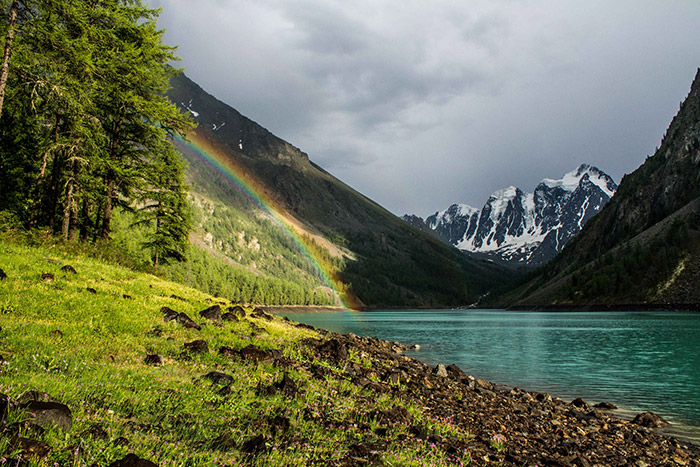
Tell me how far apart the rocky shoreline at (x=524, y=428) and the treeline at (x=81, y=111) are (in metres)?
21.7

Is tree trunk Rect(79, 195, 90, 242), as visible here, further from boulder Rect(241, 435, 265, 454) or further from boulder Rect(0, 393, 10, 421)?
boulder Rect(241, 435, 265, 454)

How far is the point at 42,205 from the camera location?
33.1 m

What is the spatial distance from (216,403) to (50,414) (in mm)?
3921

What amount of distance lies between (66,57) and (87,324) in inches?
879

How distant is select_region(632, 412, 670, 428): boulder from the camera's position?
17964mm

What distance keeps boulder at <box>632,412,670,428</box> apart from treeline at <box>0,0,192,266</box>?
34.8 metres

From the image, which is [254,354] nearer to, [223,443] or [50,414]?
[223,443]

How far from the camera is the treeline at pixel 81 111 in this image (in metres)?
23.9

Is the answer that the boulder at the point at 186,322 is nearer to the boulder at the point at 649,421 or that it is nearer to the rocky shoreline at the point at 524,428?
the rocky shoreline at the point at 524,428

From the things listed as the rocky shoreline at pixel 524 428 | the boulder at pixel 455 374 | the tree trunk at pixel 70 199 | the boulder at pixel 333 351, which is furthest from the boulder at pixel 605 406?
the tree trunk at pixel 70 199

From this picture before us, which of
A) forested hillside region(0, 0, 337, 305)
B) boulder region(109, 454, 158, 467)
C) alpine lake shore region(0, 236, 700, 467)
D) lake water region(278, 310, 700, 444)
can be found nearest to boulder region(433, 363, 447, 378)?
alpine lake shore region(0, 236, 700, 467)

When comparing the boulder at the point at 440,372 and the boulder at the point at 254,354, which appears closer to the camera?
the boulder at the point at 254,354

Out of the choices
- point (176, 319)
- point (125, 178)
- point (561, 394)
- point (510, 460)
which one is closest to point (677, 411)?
point (561, 394)

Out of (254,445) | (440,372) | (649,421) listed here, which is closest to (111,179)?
(440,372)
